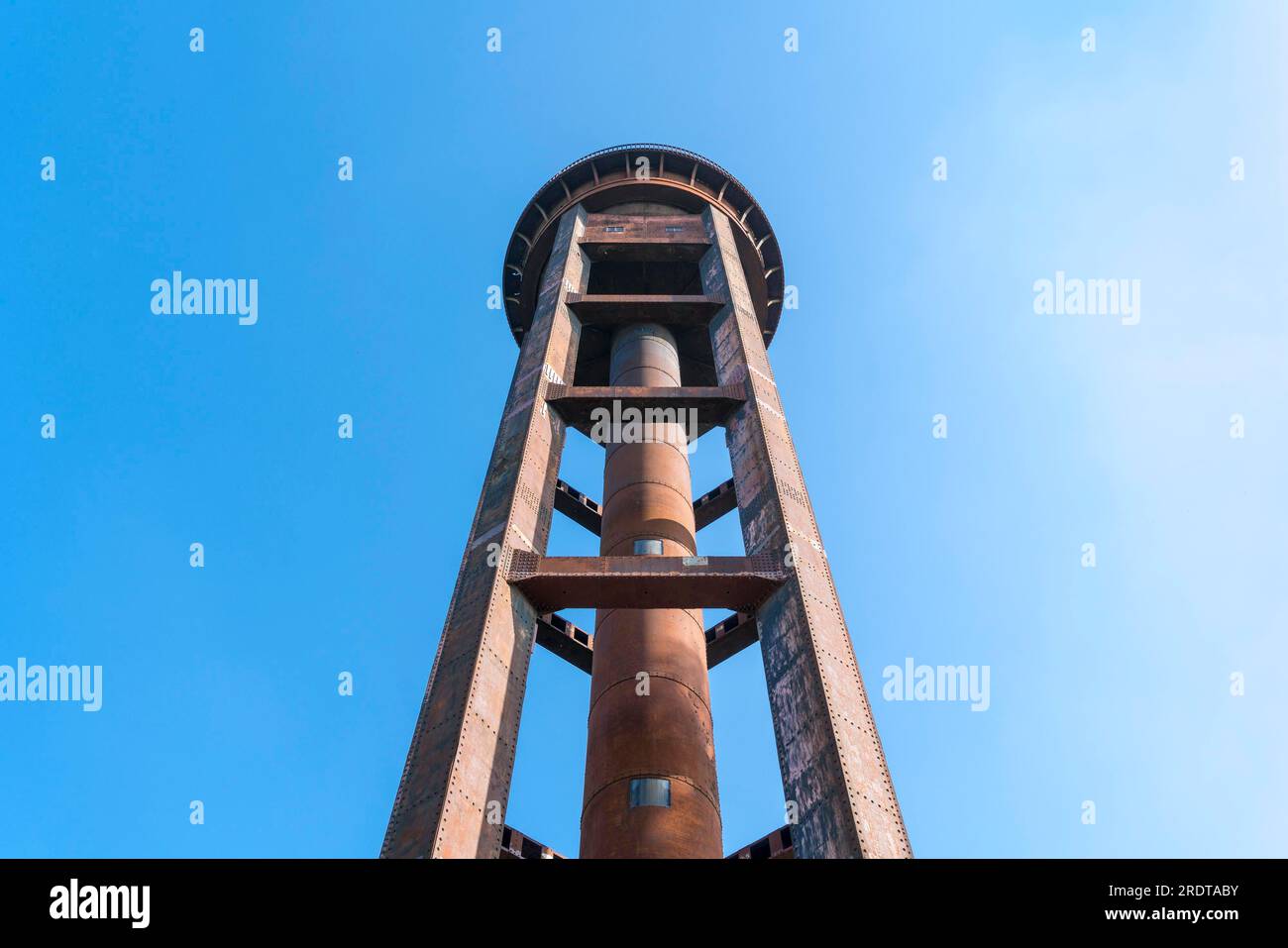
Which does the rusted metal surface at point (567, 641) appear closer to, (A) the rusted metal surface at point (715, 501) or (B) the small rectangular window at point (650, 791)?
(B) the small rectangular window at point (650, 791)

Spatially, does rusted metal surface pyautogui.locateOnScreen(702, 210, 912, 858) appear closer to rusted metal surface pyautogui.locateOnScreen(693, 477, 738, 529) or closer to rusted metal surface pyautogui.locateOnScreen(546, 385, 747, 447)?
rusted metal surface pyautogui.locateOnScreen(546, 385, 747, 447)

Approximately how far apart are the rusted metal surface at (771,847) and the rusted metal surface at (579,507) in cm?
652

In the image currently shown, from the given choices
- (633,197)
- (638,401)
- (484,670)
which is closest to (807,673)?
(484,670)

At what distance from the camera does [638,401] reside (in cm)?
1156

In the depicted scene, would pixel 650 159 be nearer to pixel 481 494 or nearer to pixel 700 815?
pixel 481 494

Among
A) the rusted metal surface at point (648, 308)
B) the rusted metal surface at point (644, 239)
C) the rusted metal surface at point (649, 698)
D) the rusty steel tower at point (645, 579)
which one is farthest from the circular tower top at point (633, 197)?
the rusted metal surface at point (649, 698)

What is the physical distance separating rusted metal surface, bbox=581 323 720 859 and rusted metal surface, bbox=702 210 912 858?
1.07 meters

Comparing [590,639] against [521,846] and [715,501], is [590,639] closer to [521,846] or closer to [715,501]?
[715,501]

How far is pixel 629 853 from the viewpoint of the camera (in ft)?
31.1

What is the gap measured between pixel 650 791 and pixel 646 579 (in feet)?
8.24

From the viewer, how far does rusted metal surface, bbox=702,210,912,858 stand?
6.86m

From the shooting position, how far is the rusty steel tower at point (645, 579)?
7.25 metres
